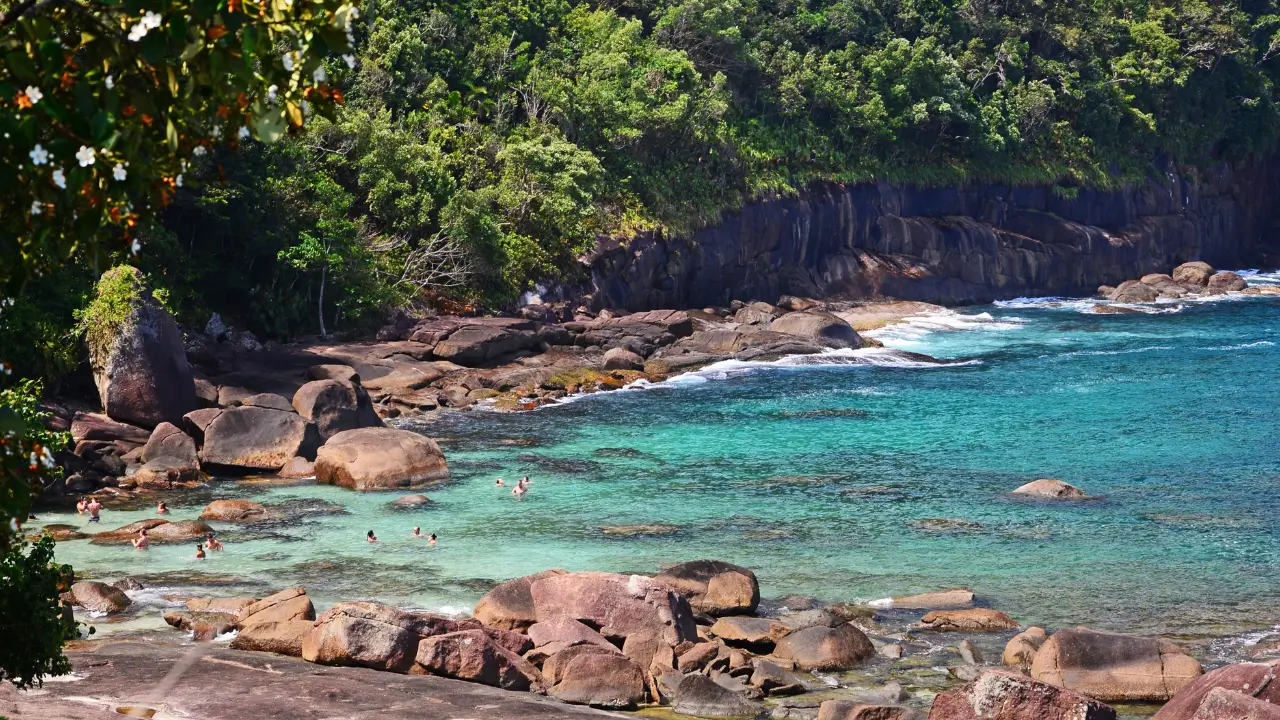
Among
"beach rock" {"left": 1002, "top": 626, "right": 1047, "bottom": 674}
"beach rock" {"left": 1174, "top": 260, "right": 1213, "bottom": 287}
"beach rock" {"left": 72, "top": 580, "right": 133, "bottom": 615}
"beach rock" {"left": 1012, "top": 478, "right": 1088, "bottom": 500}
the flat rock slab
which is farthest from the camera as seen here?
"beach rock" {"left": 1174, "top": 260, "right": 1213, "bottom": 287}

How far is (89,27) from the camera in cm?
668

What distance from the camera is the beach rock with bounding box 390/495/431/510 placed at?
98.8ft

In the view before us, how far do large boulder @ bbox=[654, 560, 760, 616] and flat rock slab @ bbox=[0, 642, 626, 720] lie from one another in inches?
213

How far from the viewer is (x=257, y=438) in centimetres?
3375

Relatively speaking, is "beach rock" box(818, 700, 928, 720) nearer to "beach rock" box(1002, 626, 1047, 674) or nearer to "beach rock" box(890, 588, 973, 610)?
"beach rock" box(1002, 626, 1047, 674)

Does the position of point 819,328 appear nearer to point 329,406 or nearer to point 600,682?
point 329,406

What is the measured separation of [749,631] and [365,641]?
6335mm

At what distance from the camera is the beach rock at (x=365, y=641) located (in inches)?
728

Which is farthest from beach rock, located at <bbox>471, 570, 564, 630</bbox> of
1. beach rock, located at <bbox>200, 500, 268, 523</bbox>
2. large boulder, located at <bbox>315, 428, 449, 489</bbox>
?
large boulder, located at <bbox>315, 428, 449, 489</bbox>

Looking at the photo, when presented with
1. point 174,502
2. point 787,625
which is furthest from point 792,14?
point 787,625

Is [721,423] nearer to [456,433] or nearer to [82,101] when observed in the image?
[456,433]

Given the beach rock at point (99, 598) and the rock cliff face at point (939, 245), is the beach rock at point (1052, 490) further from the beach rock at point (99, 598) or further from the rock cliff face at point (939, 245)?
the rock cliff face at point (939, 245)

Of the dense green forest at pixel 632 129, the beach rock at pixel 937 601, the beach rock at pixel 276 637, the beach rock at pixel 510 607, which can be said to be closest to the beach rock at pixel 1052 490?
the beach rock at pixel 937 601

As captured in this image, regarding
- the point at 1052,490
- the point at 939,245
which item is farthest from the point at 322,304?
the point at 939,245
